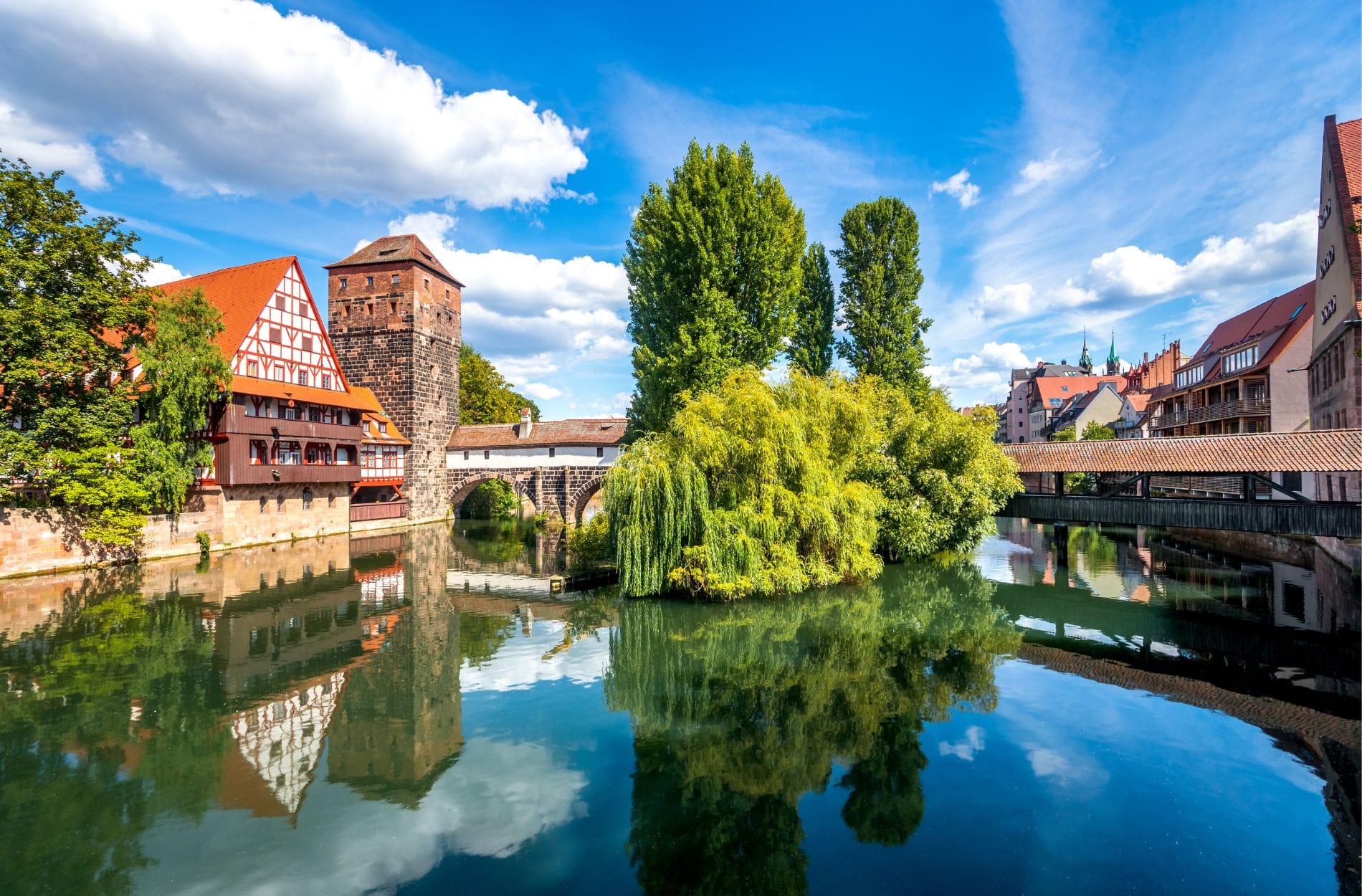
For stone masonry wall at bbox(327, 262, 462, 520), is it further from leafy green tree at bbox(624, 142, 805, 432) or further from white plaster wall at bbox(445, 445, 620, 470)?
leafy green tree at bbox(624, 142, 805, 432)

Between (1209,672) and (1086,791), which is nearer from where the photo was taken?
(1086,791)

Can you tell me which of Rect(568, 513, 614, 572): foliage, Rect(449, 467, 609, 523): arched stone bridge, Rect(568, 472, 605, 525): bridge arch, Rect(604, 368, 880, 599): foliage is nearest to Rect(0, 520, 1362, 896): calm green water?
Rect(604, 368, 880, 599): foliage

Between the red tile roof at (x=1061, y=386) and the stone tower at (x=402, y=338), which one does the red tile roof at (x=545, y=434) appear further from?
the red tile roof at (x=1061, y=386)

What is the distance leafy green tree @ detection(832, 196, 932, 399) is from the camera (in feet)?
89.9

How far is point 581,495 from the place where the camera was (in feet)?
110

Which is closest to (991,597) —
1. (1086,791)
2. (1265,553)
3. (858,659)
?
(858,659)

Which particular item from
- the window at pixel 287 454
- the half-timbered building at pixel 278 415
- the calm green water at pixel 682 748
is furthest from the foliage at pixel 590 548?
the window at pixel 287 454

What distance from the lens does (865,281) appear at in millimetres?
27609

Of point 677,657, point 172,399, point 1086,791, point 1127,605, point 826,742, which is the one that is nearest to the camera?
point 1086,791

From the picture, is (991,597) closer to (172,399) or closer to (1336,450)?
(1336,450)

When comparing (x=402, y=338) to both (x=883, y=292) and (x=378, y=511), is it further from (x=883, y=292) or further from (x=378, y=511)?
(x=883, y=292)

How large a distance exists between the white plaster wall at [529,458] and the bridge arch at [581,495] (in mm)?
770

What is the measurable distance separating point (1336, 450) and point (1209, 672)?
307 inches

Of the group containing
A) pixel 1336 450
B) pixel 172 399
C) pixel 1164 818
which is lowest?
pixel 1164 818
